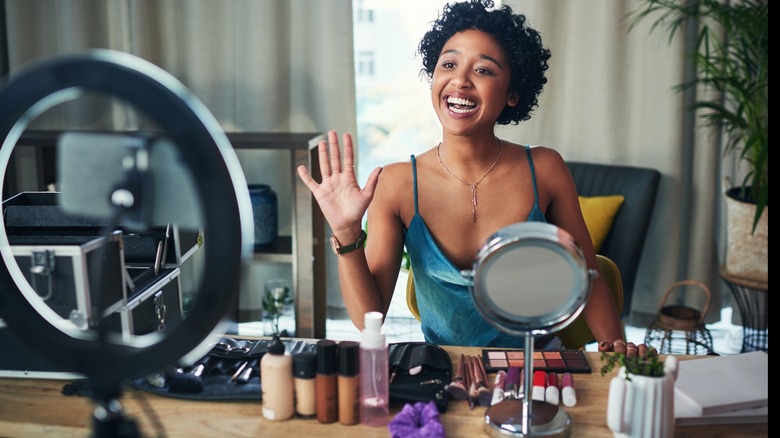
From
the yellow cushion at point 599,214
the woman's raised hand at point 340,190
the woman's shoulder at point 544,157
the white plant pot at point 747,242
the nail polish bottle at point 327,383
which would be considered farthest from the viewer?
the yellow cushion at point 599,214

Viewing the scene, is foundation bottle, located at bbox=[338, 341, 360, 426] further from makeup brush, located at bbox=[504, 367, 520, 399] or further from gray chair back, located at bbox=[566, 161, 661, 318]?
gray chair back, located at bbox=[566, 161, 661, 318]

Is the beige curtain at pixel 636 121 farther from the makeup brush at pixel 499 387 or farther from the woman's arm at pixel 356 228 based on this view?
the makeup brush at pixel 499 387

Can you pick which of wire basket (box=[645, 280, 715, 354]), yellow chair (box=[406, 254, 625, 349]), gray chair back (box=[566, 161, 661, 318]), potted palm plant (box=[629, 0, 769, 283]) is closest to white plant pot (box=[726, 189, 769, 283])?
potted palm plant (box=[629, 0, 769, 283])

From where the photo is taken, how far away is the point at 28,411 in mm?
1338

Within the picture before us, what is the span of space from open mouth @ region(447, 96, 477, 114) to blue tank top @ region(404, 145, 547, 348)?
0.25 meters

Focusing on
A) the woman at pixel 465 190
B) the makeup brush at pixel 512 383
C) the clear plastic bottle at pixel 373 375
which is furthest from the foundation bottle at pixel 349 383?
the woman at pixel 465 190

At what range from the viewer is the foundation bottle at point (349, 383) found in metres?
1.27

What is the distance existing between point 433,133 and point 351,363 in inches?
104

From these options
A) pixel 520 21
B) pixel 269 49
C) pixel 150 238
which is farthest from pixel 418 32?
pixel 150 238

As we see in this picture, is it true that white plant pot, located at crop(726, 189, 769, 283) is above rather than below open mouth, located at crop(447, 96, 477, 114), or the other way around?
below

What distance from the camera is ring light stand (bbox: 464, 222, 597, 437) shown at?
117 cm

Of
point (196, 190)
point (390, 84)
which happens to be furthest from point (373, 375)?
point (390, 84)

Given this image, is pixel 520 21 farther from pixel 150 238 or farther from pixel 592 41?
pixel 592 41

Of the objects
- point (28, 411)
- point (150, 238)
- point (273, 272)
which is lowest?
point (273, 272)
